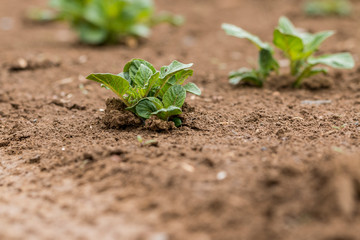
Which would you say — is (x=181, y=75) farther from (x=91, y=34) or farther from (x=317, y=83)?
(x=91, y=34)

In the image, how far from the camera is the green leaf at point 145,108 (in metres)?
2.46

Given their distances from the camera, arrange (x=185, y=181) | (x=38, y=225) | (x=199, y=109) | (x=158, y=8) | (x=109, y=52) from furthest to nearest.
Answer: (x=158, y=8), (x=109, y=52), (x=199, y=109), (x=185, y=181), (x=38, y=225)

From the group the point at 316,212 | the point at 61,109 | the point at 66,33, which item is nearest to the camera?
the point at 316,212

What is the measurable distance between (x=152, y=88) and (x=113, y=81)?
28cm

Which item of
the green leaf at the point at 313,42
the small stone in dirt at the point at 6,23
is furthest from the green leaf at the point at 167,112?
the small stone in dirt at the point at 6,23

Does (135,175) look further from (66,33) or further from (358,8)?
(358,8)

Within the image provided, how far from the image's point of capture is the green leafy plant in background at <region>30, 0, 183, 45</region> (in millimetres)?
4500

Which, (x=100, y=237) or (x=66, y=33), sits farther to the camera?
(x=66, y=33)

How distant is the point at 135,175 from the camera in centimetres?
199

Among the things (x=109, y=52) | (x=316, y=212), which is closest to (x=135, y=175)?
(x=316, y=212)

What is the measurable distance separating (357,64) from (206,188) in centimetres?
262

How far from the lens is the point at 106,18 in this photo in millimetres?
4559

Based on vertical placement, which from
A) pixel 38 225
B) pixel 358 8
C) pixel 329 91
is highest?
pixel 358 8

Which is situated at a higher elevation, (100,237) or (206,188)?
(206,188)
